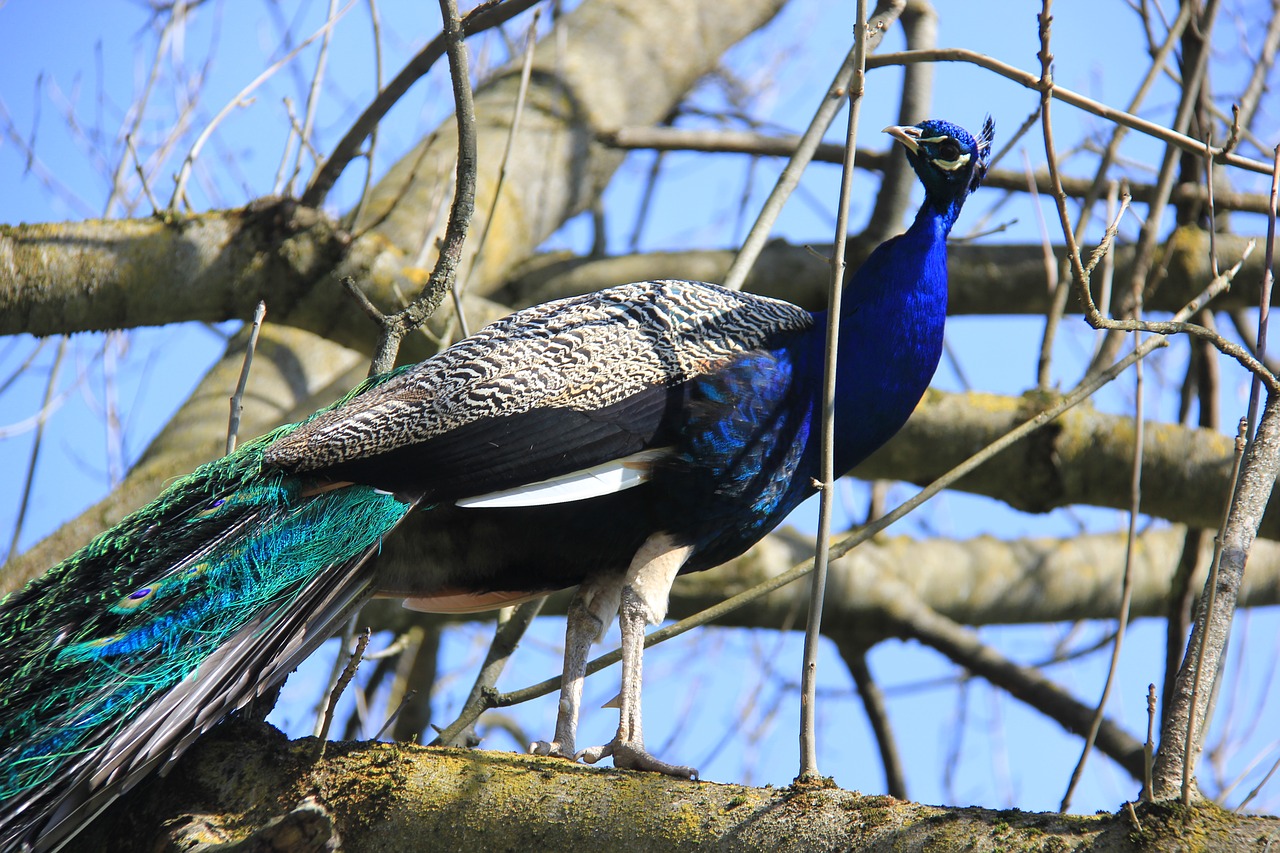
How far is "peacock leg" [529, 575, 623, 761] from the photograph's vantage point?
366 centimetres

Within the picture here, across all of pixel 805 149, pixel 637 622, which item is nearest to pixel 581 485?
pixel 637 622

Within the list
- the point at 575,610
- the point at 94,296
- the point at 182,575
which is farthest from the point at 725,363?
the point at 94,296

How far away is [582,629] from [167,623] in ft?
4.55

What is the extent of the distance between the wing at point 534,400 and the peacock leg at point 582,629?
58cm

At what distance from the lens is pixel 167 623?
2852 mm

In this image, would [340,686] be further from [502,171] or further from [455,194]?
[502,171]

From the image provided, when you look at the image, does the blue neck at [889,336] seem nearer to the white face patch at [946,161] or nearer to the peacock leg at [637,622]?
the white face patch at [946,161]

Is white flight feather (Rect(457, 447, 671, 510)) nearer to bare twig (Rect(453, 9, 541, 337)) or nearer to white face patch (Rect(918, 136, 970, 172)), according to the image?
bare twig (Rect(453, 9, 541, 337))

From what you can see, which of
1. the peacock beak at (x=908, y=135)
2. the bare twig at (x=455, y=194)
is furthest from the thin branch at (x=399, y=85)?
the peacock beak at (x=908, y=135)

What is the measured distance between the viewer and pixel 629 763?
11.0 ft

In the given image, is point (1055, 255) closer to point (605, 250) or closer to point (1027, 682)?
point (1027, 682)

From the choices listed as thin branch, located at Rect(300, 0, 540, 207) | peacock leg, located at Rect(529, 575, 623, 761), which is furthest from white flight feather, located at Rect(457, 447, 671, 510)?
thin branch, located at Rect(300, 0, 540, 207)

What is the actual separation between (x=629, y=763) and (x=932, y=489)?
113cm

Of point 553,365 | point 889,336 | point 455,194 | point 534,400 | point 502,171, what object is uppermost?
point 502,171
